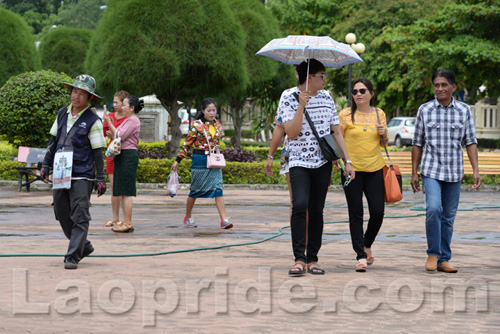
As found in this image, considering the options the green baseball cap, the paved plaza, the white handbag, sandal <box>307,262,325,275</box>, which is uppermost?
the green baseball cap

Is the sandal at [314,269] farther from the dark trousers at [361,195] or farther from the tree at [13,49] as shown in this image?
the tree at [13,49]

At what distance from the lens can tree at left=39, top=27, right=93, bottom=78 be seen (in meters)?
50.5

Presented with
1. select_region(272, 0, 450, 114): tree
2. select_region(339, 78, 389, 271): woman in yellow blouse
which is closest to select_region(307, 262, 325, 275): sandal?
select_region(339, 78, 389, 271): woman in yellow blouse

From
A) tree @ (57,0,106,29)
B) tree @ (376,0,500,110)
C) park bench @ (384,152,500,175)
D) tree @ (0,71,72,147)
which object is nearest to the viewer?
tree @ (0,71,72,147)

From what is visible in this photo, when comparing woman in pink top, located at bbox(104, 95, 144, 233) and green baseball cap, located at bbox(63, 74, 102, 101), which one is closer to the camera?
green baseball cap, located at bbox(63, 74, 102, 101)

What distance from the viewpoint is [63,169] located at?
25.2 ft

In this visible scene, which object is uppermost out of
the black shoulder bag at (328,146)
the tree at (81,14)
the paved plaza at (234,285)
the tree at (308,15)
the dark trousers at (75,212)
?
the tree at (81,14)

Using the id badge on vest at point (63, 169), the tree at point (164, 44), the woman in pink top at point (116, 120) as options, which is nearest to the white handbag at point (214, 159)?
the woman in pink top at point (116, 120)

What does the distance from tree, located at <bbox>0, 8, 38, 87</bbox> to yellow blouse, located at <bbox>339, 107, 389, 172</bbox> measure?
30.6 metres

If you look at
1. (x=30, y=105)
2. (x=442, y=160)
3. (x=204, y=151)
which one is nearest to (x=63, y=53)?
(x=30, y=105)

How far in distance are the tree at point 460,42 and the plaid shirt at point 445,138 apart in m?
24.0

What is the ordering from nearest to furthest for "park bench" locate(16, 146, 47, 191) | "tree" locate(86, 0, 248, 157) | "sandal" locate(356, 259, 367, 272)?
1. "sandal" locate(356, 259, 367, 272)
2. "park bench" locate(16, 146, 47, 191)
3. "tree" locate(86, 0, 248, 157)

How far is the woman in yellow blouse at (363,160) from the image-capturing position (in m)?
7.77

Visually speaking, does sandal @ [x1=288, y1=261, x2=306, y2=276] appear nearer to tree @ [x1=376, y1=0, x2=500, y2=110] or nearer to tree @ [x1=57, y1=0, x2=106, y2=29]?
tree @ [x1=376, y1=0, x2=500, y2=110]
